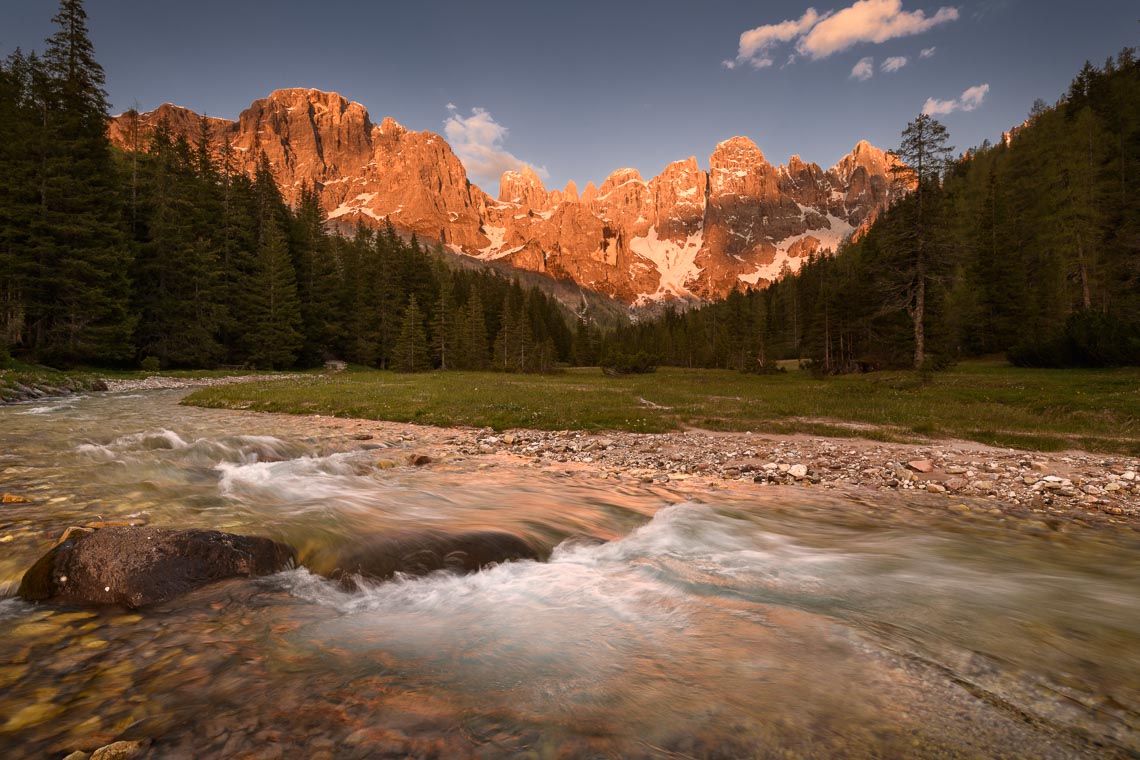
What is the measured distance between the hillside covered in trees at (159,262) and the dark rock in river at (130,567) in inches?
1617

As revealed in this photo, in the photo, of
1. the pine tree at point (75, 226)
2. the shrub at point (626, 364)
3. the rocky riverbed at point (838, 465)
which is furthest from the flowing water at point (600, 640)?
the shrub at point (626, 364)

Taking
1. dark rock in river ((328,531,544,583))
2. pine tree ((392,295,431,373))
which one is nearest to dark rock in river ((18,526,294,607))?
dark rock in river ((328,531,544,583))

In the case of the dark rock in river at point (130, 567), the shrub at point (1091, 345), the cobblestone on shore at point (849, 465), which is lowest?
the cobblestone on shore at point (849, 465)

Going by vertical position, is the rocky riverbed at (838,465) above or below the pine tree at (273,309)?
below

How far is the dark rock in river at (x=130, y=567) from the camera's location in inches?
184

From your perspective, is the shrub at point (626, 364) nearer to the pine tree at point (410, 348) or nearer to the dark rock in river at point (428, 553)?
the pine tree at point (410, 348)

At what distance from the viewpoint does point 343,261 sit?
78250 mm

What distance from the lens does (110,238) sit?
1486 inches

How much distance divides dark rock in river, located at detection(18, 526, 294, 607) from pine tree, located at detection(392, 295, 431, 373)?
62.5 metres

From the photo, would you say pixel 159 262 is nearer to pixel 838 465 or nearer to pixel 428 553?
pixel 428 553

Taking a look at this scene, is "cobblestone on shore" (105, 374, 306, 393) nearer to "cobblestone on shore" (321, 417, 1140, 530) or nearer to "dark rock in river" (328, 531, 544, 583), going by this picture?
"cobblestone on shore" (321, 417, 1140, 530)

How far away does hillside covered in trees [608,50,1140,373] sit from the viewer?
1439 inches

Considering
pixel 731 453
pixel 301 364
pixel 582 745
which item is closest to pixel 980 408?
pixel 731 453

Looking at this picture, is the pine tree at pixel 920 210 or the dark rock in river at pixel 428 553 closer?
the dark rock in river at pixel 428 553
